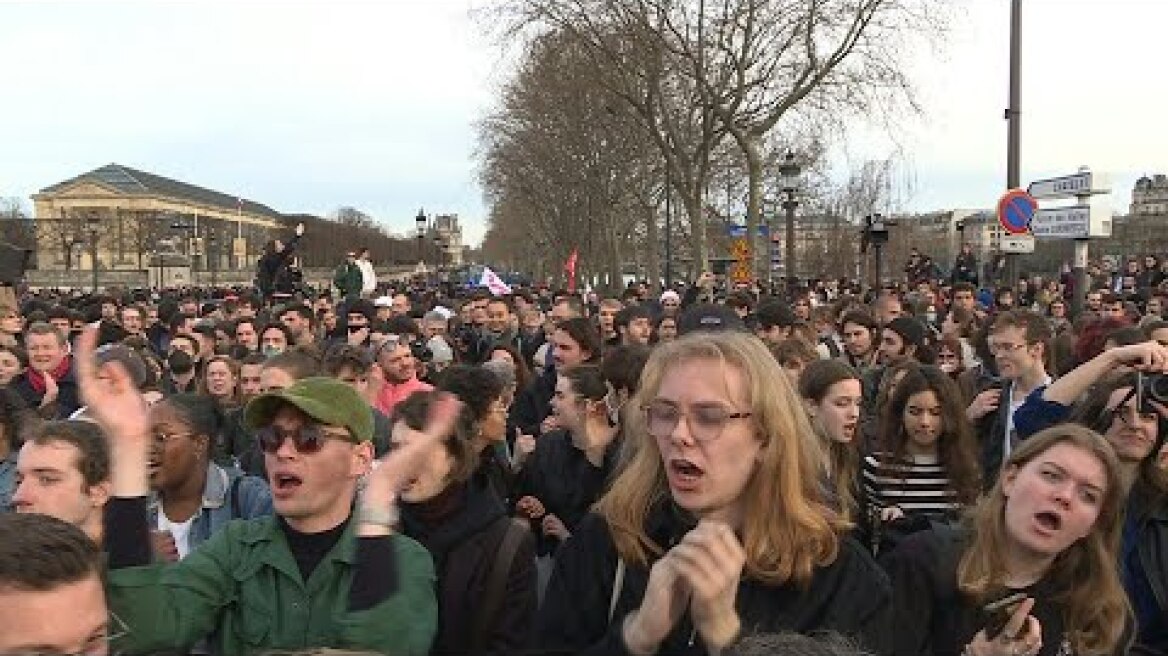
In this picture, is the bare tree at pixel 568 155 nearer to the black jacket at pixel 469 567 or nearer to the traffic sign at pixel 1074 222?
the traffic sign at pixel 1074 222

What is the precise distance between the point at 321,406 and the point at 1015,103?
40.3 feet

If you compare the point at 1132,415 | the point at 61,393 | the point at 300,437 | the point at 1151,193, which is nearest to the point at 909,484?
the point at 1132,415

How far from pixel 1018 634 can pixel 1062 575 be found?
451 millimetres

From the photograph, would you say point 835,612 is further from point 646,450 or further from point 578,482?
point 578,482

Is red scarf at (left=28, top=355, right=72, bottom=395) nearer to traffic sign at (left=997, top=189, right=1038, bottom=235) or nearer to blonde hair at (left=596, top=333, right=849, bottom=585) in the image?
blonde hair at (left=596, top=333, right=849, bottom=585)

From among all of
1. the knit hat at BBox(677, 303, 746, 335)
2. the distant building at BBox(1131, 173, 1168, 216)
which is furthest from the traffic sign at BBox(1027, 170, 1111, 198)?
the distant building at BBox(1131, 173, 1168, 216)

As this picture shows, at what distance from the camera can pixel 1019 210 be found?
1210cm

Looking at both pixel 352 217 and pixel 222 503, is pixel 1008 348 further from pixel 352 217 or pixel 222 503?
pixel 352 217

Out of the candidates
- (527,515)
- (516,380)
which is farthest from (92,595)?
(516,380)

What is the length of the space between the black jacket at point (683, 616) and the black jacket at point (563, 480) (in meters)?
2.30

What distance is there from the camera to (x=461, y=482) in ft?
11.5

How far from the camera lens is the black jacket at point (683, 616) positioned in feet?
7.52

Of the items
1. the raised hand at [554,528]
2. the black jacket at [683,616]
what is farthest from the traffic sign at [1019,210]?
the black jacket at [683,616]

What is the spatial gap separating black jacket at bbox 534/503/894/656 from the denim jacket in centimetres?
178
